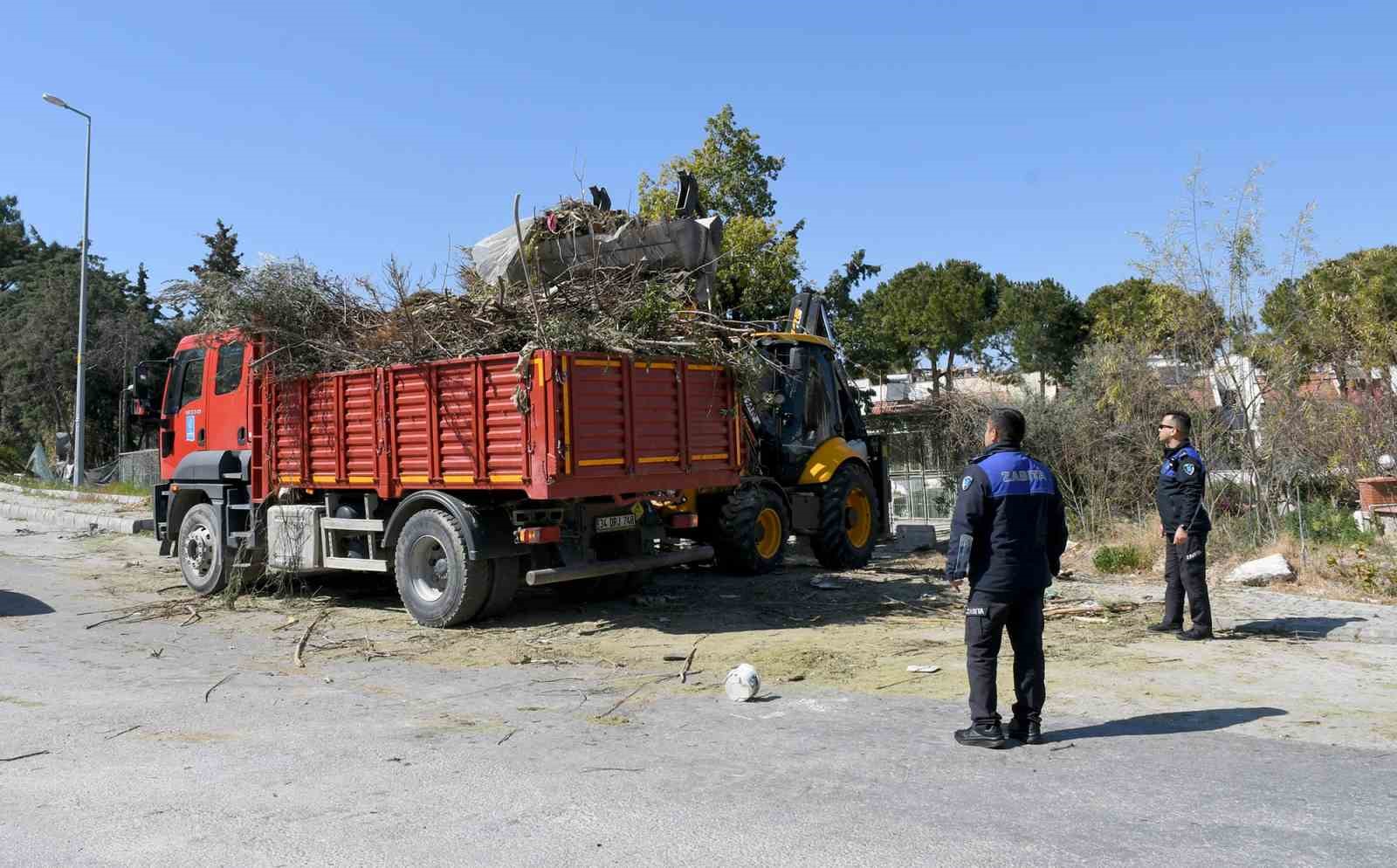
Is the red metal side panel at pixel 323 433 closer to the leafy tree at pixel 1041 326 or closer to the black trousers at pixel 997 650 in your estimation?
the black trousers at pixel 997 650

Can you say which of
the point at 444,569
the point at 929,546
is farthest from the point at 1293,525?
the point at 444,569

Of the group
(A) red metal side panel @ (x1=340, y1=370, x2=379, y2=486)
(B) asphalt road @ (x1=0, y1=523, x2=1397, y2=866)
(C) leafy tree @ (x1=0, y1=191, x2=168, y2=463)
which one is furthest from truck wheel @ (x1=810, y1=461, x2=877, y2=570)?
(C) leafy tree @ (x1=0, y1=191, x2=168, y2=463)

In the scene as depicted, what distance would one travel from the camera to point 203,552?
37.4 ft

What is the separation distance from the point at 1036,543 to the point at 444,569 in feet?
18.0

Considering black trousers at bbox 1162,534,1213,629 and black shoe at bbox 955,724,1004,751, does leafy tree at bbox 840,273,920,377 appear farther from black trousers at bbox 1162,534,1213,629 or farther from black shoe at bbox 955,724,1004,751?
black shoe at bbox 955,724,1004,751

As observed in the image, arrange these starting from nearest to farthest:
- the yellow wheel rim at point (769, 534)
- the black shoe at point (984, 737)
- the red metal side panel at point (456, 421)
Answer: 1. the black shoe at point (984, 737)
2. the red metal side panel at point (456, 421)
3. the yellow wheel rim at point (769, 534)

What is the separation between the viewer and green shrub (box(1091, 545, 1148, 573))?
11.1 m

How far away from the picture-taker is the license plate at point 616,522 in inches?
358

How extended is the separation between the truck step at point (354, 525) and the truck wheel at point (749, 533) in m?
3.59

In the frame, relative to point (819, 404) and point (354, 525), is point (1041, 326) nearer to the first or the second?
point (819, 404)

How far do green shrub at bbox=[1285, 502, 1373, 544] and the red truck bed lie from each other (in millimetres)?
6285

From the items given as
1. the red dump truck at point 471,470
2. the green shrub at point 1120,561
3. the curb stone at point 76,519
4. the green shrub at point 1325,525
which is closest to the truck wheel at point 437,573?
the red dump truck at point 471,470

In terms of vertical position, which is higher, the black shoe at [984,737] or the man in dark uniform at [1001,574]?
the man in dark uniform at [1001,574]

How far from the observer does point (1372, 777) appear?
458cm
